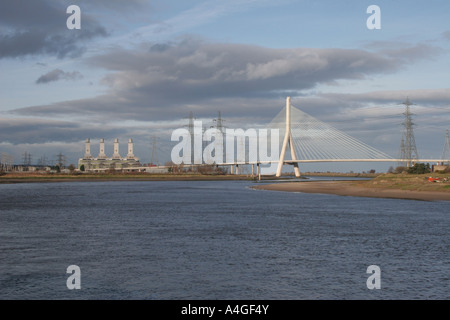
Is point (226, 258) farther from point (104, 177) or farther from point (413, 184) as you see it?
point (104, 177)

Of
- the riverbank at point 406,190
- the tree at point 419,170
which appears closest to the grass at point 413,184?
the riverbank at point 406,190

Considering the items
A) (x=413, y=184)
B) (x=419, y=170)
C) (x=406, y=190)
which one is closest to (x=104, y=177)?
(x=419, y=170)

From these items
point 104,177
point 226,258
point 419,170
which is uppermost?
point 419,170

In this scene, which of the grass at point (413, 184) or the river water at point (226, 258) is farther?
the grass at point (413, 184)

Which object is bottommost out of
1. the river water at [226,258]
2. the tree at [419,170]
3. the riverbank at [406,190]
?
the river water at [226,258]

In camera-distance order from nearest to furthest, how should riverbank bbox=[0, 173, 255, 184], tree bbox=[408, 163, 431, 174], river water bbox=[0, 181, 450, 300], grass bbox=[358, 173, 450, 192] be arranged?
river water bbox=[0, 181, 450, 300] < grass bbox=[358, 173, 450, 192] < tree bbox=[408, 163, 431, 174] < riverbank bbox=[0, 173, 255, 184]

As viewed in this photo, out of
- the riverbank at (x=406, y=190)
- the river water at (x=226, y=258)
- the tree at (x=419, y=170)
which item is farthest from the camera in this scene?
the tree at (x=419, y=170)

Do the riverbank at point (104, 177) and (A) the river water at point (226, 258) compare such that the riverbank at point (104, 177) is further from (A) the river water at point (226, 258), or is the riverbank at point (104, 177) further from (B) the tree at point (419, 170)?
(A) the river water at point (226, 258)

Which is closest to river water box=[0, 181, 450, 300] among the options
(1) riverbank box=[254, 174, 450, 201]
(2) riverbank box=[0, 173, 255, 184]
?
(1) riverbank box=[254, 174, 450, 201]

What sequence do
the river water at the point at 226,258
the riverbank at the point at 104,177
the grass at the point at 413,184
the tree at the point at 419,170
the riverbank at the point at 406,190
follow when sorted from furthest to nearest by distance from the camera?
the riverbank at the point at 104,177 → the tree at the point at 419,170 → the grass at the point at 413,184 → the riverbank at the point at 406,190 → the river water at the point at 226,258

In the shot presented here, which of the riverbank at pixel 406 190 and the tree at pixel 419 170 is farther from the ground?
the tree at pixel 419 170

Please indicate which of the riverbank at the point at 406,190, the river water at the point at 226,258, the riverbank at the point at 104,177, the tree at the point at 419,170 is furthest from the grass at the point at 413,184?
the riverbank at the point at 104,177

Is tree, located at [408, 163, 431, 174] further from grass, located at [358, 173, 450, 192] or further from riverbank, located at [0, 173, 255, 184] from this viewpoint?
riverbank, located at [0, 173, 255, 184]
